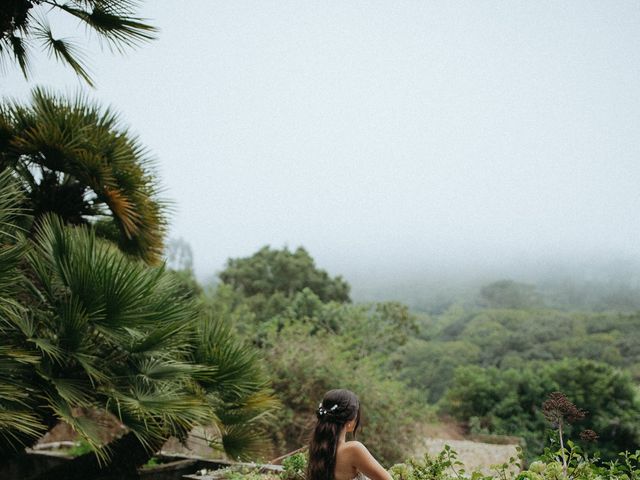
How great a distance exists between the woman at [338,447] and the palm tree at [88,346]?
5.76 feet

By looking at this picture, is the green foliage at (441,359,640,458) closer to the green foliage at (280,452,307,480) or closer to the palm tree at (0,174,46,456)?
the green foliage at (280,452,307,480)

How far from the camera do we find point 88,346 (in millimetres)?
5055

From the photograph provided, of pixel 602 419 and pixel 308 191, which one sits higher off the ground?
pixel 308 191

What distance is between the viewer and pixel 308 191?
167m

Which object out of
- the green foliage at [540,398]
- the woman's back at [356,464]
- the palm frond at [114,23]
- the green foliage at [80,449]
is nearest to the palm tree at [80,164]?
the palm frond at [114,23]

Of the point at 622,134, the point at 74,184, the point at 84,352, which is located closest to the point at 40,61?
the point at 74,184

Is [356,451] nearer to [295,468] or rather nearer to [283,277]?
[295,468]

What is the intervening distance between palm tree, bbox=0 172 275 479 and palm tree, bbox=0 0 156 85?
4.34 ft

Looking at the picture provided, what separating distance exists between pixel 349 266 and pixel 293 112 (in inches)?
1469

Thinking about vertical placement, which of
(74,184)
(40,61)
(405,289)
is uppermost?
(40,61)

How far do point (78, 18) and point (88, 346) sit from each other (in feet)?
9.96

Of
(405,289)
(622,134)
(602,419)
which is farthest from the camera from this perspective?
(622,134)

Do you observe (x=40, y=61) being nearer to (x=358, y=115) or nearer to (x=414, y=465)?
(x=414, y=465)

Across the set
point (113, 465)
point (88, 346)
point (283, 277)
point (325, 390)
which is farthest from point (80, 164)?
point (283, 277)
